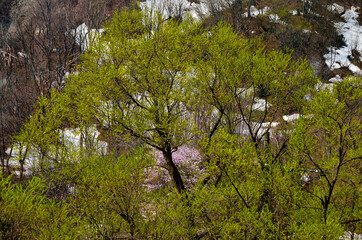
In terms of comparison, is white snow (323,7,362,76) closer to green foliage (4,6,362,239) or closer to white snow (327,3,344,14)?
white snow (327,3,344,14)

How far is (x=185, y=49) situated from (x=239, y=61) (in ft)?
5.50

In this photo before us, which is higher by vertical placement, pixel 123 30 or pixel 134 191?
pixel 123 30

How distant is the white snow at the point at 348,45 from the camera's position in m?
29.8

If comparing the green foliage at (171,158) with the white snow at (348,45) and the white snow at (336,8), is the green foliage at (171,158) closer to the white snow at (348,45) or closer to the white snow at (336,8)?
the white snow at (348,45)

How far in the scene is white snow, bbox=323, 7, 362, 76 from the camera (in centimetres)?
2981

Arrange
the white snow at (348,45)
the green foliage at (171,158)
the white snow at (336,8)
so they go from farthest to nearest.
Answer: the white snow at (336,8), the white snow at (348,45), the green foliage at (171,158)

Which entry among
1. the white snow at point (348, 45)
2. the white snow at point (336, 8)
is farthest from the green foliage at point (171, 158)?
the white snow at point (336, 8)

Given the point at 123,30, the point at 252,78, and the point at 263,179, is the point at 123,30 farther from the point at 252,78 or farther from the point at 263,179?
the point at 263,179

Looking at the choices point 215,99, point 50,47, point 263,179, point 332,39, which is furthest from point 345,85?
point 332,39

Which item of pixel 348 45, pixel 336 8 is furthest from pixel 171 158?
pixel 336 8

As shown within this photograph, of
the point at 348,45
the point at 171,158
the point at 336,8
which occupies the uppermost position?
the point at 336,8

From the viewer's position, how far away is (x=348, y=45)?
32.8 meters

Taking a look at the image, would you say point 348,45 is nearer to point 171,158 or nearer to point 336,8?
point 336,8

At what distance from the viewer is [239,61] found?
7793 millimetres
